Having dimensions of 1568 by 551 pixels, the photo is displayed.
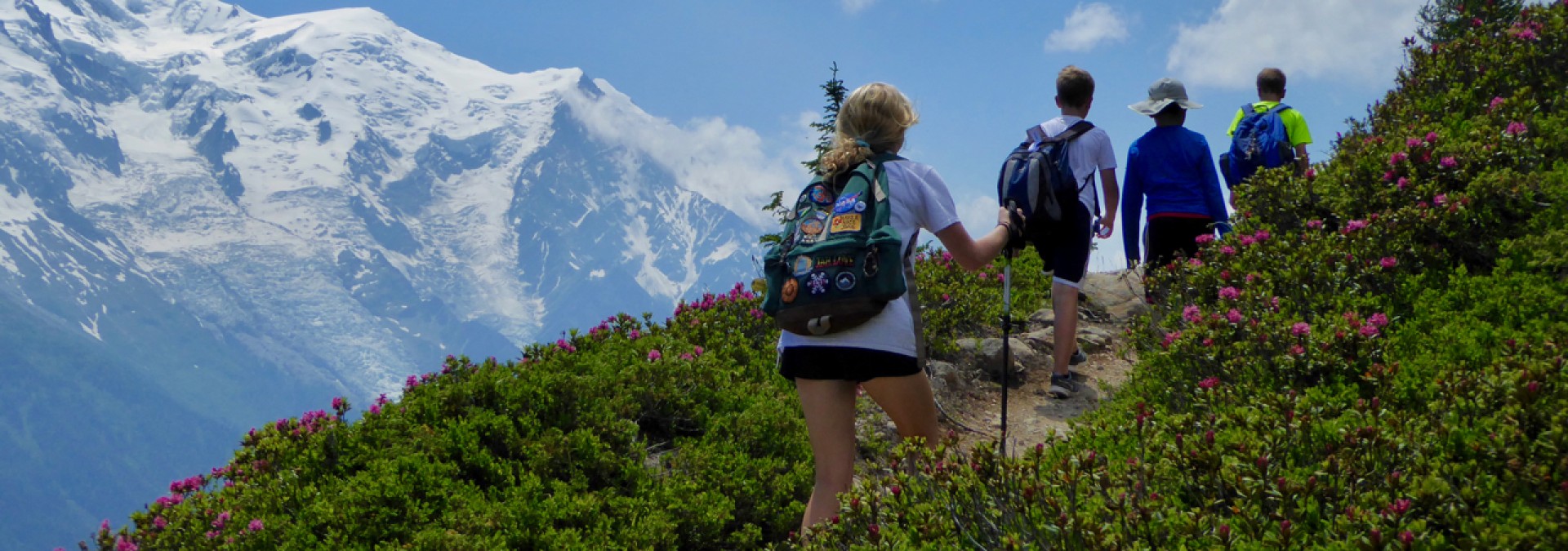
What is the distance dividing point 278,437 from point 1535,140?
7.02 m

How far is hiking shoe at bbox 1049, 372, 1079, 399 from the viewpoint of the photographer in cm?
707

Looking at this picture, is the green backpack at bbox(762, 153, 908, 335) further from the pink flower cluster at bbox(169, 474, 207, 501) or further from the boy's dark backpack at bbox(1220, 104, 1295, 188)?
the boy's dark backpack at bbox(1220, 104, 1295, 188)

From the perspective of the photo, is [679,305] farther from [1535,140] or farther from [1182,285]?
[1535,140]

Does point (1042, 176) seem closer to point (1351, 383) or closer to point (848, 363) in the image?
point (1351, 383)

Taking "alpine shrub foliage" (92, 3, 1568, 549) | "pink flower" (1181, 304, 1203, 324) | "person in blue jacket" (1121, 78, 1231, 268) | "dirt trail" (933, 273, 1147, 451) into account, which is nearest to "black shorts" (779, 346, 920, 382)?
"alpine shrub foliage" (92, 3, 1568, 549)

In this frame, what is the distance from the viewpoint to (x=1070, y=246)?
20.6ft

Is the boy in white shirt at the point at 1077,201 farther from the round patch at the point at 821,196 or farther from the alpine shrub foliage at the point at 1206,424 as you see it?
the round patch at the point at 821,196

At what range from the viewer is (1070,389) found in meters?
7.20

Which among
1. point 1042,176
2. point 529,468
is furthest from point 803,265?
point 529,468

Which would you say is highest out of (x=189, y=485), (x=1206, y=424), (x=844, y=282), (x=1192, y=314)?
(x=189, y=485)

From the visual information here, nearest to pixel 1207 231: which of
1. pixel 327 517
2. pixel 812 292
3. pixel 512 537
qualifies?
pixel 812 292

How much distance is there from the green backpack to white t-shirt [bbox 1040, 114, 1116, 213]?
2.96 metres

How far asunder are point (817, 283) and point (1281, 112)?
594cm

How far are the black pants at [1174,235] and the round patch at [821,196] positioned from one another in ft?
12.5
